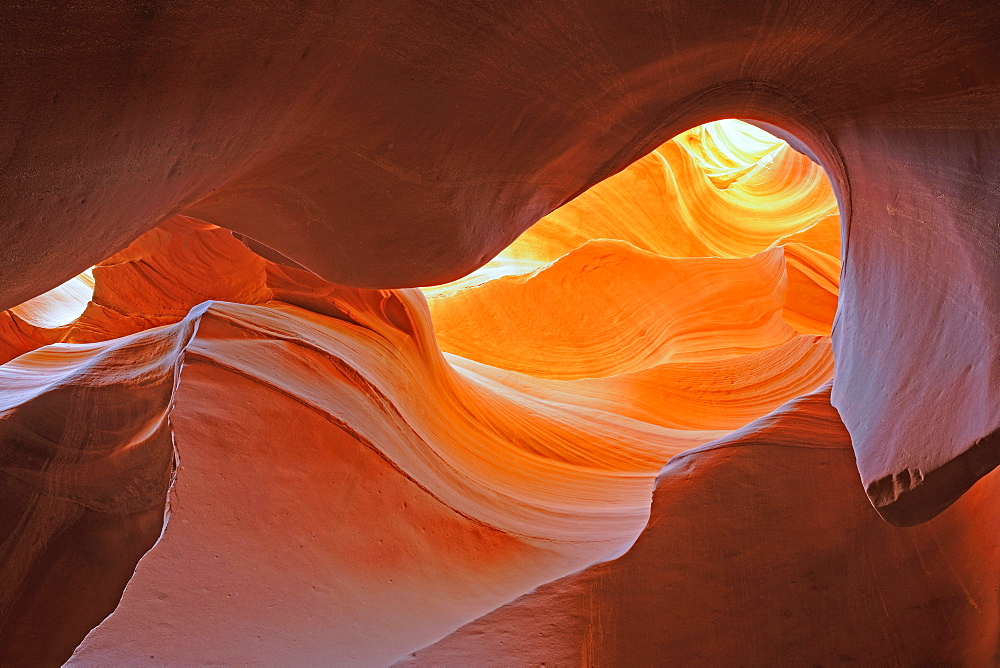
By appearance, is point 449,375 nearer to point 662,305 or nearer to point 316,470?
point 316,470

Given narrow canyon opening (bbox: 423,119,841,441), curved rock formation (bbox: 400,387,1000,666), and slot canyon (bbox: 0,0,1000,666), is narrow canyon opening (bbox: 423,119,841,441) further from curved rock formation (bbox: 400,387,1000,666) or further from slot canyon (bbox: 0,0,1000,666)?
curved rock formation (bbox: 400,387,1000,666)

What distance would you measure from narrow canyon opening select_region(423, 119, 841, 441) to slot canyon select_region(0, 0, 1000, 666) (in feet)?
3.55

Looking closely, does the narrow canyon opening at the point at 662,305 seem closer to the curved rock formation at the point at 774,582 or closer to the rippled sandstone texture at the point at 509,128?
the curved rock formation at the point at 774,582

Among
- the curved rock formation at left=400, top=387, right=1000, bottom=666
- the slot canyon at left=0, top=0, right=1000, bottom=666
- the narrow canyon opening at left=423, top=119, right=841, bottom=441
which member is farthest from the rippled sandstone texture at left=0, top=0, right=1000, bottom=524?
the narrow canyon opening at left=423, top=119, right=841, bottom=441

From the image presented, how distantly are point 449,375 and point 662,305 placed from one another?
351cm

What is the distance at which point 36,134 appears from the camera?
1220 millimetres

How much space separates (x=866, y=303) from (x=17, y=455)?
4513 millimetres

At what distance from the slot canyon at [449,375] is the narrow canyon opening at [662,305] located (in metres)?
1.08

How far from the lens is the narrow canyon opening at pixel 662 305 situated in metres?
6.27

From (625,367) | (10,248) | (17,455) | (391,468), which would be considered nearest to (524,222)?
(391,468)

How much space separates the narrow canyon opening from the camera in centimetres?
627

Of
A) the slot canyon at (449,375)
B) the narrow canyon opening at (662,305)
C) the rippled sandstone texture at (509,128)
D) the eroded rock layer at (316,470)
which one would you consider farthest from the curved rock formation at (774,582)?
the narrow canyon opening at (662,305)

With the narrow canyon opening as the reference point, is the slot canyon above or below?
below

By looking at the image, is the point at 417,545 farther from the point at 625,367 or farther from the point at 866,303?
the point at 625,367
